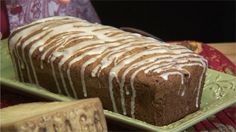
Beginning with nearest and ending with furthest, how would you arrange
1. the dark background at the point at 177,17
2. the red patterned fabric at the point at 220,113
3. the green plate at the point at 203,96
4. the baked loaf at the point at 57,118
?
the baked loaf at the point at 57,118, the green plate at the point at 203,96, the red patterned fabric at the point at 220,113, the dark background at the point at 177,17

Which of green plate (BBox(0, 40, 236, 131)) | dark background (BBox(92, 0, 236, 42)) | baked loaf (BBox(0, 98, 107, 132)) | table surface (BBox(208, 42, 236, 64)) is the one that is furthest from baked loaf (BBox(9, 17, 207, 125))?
dark background (BBox(92, 0, 236, 42))

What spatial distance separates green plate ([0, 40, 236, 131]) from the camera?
117 centimetres

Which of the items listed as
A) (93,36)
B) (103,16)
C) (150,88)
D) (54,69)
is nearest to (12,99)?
(54,69)

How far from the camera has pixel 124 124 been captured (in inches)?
46.6

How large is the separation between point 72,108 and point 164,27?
1434 mm

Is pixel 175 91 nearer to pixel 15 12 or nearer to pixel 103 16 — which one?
pixel 15 12

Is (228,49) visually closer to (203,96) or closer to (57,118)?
(203,96)

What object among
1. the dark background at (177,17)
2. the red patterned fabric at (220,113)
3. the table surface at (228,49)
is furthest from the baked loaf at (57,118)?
the dark background at (177,17)

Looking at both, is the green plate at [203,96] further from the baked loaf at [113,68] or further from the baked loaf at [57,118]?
the baked loaf at [57,118]

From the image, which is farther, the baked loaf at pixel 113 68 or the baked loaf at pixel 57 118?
the baked loaf at pixel 113 68

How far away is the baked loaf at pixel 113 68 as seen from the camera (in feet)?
3.96

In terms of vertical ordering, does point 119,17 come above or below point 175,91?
below

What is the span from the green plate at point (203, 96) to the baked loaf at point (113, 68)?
0.11 feet

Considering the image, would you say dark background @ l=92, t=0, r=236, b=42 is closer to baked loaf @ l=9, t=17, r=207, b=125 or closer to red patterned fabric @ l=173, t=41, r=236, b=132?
red patterned fabric @ l=173, t=41, r=236, b=132
